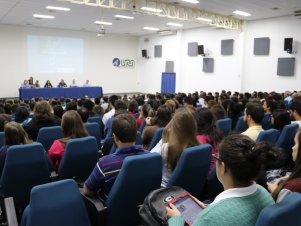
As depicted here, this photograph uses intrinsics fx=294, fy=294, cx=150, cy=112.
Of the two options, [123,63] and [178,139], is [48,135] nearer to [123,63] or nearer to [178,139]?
[178,139]

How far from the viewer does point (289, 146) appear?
3.65 m

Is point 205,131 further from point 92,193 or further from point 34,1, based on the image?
point 34,1

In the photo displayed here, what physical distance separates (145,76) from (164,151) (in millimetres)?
17838

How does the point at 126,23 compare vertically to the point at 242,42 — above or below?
above

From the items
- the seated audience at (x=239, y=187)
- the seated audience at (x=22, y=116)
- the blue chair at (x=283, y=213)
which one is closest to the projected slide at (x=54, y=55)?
the seated audience at (x=22, y=116)

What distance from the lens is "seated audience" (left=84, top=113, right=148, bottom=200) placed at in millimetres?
2215

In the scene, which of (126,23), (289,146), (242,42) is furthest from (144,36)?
(289,146)

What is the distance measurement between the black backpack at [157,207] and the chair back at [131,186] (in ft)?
1.23

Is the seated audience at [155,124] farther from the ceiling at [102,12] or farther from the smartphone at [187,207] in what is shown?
the ceiling at [102,12]

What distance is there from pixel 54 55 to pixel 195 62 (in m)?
8.06

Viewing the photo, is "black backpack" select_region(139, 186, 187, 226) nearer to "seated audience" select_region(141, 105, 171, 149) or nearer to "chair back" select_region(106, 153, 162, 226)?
"chair back" select_region(106, 153, 162, 226)

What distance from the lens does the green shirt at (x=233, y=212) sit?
1221 millimetres

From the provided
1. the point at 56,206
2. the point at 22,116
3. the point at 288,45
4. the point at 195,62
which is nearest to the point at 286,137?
the point at 56,206

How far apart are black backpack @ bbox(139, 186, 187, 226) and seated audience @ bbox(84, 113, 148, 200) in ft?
1.86
